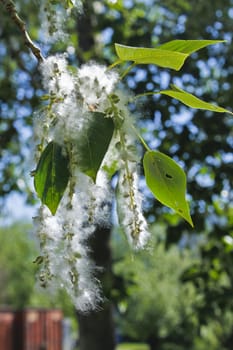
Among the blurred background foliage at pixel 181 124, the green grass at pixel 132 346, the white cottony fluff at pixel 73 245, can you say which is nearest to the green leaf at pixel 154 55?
the white cottony fluff at pixel 73 245

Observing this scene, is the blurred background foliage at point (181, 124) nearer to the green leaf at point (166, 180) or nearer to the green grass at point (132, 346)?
the green leaf at point (166, 180)

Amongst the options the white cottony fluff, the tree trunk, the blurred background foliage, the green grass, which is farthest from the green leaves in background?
the green grass

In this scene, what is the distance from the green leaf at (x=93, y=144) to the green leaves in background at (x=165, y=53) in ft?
0.17

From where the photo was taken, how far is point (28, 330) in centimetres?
945

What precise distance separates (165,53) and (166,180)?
97mm

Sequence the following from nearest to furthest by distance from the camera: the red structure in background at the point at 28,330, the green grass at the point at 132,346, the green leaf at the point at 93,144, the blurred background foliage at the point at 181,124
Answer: the green leaf at the point at 93,144
the blurred background foliage at the point at 181,124
the red structure in background at the point at 28,330
the green grass at the point at 132,346

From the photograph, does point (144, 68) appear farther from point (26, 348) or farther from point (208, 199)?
point (26, 348)

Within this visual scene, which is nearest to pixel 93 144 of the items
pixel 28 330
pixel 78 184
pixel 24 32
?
pixel 78 184

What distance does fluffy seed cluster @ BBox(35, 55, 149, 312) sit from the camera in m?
0.52

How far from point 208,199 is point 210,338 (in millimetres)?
7984

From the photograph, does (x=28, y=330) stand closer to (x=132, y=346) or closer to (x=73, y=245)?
(x=73, y=245)

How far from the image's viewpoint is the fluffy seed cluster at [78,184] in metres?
0.52

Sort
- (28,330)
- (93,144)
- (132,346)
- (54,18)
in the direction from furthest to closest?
(132,346), (28,330), (54,18), (93,144)

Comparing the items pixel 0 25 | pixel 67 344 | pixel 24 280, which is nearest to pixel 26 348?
pixel 67 344
